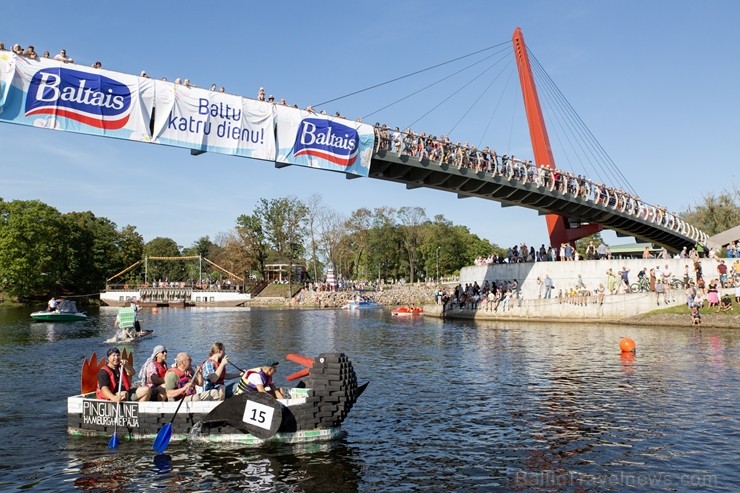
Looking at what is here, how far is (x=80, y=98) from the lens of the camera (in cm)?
2184

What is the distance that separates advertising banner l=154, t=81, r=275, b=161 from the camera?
2419cm

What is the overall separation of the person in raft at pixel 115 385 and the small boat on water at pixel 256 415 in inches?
9.1

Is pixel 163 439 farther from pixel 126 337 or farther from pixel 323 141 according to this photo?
pixel 126 337

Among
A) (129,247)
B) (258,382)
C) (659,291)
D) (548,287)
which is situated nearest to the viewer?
(258,382)

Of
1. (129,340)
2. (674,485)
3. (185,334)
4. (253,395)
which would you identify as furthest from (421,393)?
(185,334)

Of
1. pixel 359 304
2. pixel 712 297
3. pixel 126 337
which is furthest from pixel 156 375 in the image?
pixel 359 304

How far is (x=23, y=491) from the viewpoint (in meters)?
11.0

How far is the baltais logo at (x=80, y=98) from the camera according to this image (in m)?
21.0

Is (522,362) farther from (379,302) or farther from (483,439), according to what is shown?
(379,302)

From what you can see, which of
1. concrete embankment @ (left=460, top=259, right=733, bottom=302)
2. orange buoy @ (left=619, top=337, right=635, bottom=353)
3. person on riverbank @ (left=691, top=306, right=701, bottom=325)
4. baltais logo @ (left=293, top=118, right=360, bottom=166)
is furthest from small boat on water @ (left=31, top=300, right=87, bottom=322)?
person on riverbank @ (left=691, top=306, right=701, bottom=325)

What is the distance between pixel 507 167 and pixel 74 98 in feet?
87.9

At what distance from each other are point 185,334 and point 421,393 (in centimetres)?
2801

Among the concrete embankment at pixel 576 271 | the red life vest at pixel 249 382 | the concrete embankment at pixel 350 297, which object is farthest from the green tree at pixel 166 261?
the red life vest at pixel 249 382

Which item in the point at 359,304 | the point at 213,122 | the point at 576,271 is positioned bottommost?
the point at 359,304
